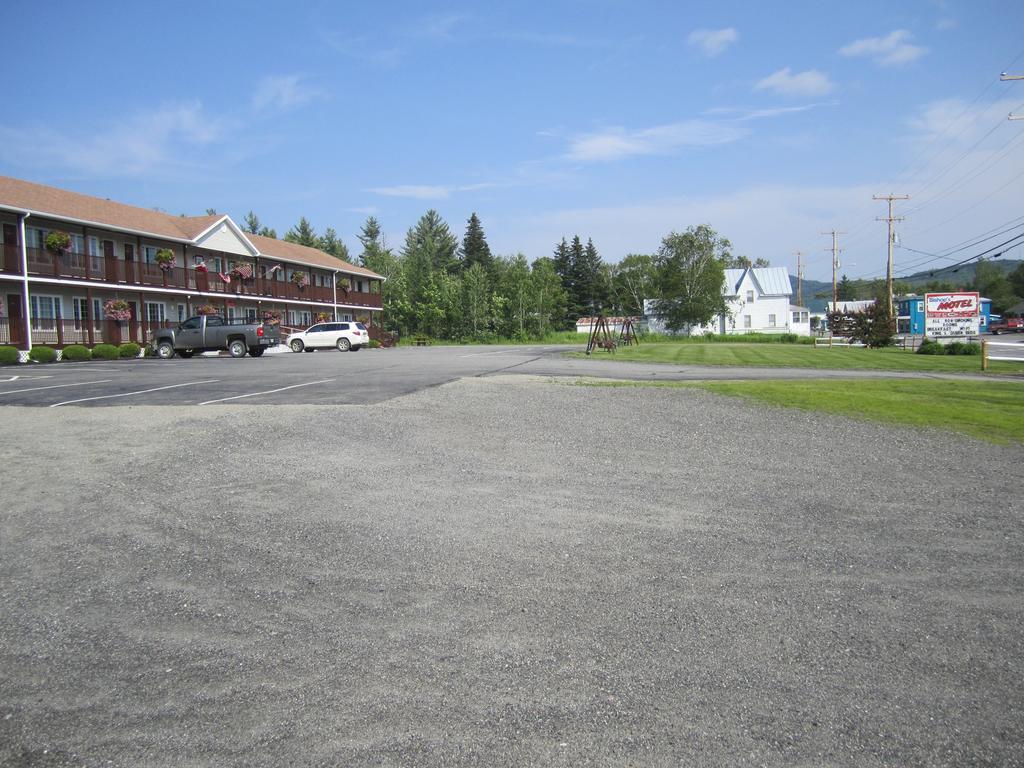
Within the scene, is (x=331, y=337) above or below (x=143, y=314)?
below

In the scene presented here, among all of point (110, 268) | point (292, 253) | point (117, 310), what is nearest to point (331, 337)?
point (117, 310)

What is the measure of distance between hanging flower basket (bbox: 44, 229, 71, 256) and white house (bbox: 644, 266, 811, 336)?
194 feet

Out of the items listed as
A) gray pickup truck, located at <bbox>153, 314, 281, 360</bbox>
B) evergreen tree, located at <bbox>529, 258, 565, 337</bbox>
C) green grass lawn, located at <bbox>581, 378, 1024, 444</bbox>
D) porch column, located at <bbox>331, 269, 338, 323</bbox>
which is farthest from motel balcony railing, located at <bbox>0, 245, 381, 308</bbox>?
green grass lawn, located at <bbox>581, 378, 1024, 444</bbox>

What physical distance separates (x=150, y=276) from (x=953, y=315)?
43.8 m

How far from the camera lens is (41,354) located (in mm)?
29172

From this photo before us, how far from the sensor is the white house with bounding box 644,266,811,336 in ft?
260

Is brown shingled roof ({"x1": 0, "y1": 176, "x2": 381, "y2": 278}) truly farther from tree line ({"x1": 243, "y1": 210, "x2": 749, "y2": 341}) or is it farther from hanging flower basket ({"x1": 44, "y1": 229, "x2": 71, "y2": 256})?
tree line ({"x1": 243, "y1": 210, "x2": 749, "y2": 341})

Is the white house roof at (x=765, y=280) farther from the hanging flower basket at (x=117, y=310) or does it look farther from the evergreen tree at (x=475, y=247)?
the hanging flower basket at (x=117, y=310)

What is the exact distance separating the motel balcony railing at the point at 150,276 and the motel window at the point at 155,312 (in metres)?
1.62

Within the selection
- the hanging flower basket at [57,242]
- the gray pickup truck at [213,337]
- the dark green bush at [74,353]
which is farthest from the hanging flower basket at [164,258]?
the dark green bush at [74,353]

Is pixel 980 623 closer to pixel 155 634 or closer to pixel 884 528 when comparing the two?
pixel 884 528

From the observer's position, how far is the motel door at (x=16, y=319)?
102 feet

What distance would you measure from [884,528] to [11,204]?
3592 centimetres

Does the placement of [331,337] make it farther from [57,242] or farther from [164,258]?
[57,242]
